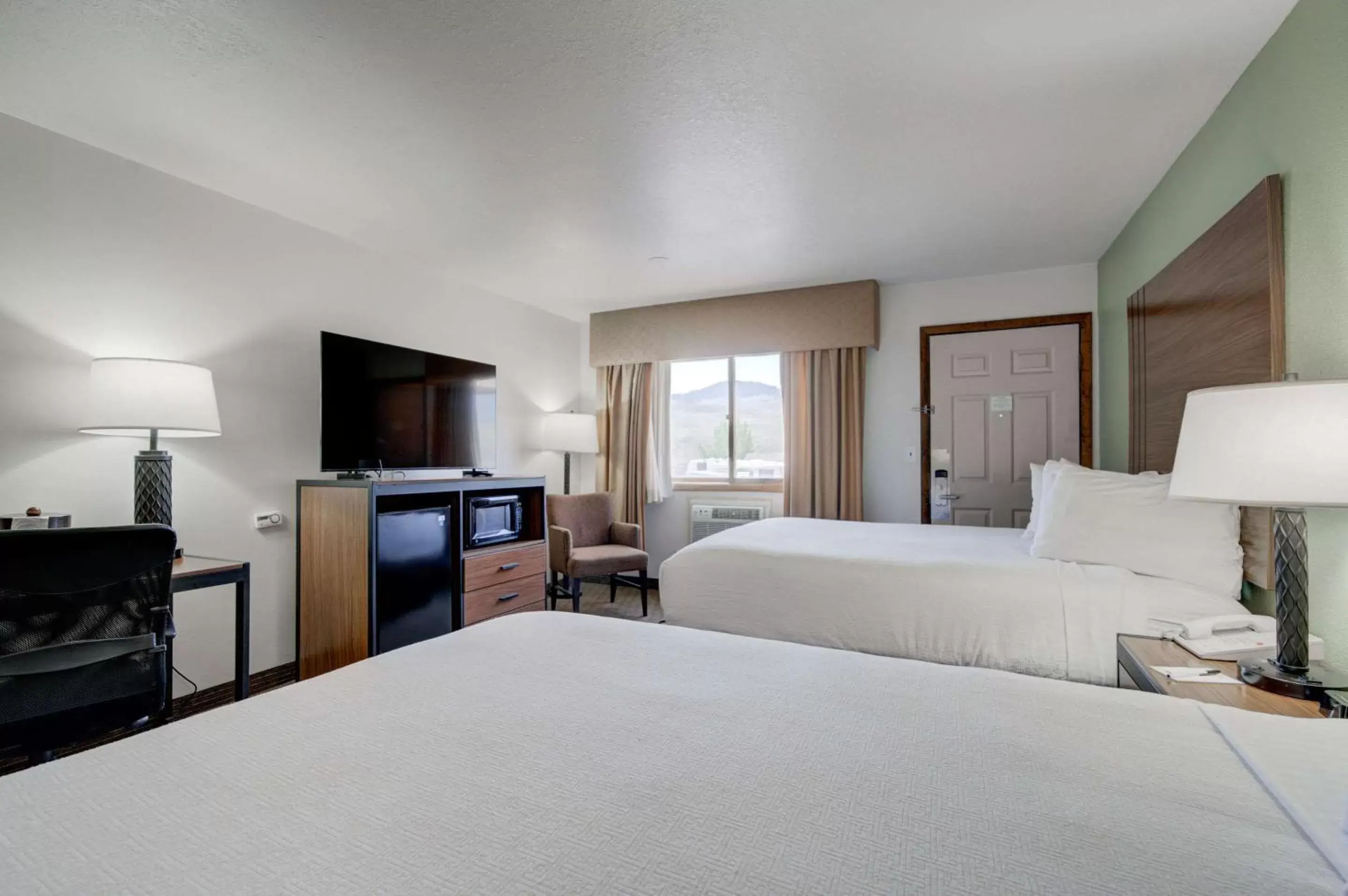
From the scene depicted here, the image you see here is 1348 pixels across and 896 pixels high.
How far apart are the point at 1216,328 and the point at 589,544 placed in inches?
152

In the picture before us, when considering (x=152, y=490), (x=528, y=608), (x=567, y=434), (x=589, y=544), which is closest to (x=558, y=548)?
(x=589, y=544)

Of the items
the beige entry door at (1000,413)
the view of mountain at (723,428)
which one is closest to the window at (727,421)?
the view of mountain at (723,428)

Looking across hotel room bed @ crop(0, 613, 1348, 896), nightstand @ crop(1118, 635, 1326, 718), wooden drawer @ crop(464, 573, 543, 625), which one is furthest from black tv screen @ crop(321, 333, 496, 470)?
nightstand @ crop(1118, 635, 1326, 718)

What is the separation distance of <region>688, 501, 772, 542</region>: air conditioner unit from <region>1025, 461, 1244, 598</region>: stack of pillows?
265 centimetres

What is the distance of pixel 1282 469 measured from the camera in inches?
49.8

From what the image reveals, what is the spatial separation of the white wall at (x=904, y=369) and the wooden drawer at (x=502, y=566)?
2458mm

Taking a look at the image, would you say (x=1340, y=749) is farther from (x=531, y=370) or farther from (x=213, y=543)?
(x=531, y=370)

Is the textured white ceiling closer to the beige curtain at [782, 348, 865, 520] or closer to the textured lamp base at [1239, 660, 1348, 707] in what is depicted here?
the beige curtain at [782, 348, 865, 520]

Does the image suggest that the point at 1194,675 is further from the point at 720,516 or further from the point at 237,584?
the point at 720,516

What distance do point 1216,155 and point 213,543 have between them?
14.8ft

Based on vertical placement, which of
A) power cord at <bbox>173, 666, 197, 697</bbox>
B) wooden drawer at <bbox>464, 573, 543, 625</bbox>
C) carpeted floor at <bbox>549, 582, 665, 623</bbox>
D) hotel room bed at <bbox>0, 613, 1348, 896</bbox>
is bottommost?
carpeted floor at <bbox>549, 582, 665, 623</bbox>

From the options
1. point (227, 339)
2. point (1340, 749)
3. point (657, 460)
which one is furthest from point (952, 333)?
point (227, 339)

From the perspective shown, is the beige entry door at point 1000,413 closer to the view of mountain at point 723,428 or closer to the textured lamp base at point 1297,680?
the view of mountain at point 723,428

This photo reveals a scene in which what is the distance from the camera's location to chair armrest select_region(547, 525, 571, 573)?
14.1ft
